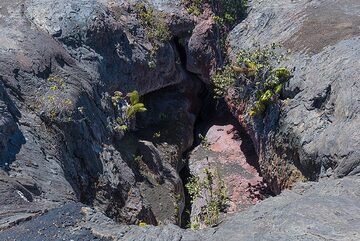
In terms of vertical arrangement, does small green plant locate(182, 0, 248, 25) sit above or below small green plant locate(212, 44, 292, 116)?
above

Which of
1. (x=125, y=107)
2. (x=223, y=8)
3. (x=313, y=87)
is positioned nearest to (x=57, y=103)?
(x=125, y=107)

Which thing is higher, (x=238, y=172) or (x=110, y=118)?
(x=110, y=118)

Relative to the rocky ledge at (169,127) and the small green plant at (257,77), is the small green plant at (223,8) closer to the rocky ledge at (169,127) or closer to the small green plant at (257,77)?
the rocky ledge at (169,127)

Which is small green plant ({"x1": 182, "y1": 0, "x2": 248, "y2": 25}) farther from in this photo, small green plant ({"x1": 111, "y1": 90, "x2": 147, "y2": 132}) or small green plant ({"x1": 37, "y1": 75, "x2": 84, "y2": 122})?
small green plant ({"x1": 37, "y1": 75, "x2": 84, "y2": 122})

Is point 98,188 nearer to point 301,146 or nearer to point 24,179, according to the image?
point 24,179

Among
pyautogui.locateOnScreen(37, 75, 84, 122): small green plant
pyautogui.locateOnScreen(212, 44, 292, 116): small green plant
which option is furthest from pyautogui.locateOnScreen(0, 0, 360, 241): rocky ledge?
pyautogui.locateOnScreen(212, 44, 292, 116): small green plant

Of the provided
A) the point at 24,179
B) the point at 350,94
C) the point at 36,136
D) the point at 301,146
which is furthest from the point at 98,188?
the point at 350,94
